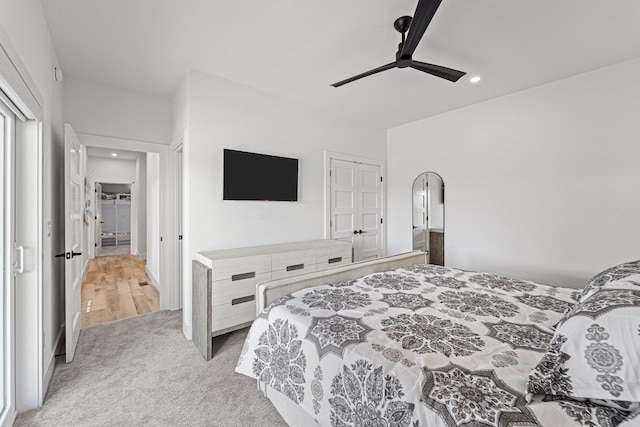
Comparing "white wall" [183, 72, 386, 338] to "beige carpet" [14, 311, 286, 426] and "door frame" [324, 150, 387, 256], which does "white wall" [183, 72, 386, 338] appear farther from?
"beige carpet" [14, 311, 286, 426]

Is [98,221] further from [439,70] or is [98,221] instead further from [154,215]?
[439,70]

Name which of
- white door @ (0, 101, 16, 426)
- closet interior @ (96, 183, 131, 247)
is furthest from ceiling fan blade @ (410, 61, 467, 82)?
closet interior @ (96, 183, 131, 247)

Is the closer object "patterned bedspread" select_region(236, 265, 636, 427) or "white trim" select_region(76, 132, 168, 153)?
"patterned bedspread" select_region(236, 265, 636, 427)

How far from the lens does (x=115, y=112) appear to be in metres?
3.01

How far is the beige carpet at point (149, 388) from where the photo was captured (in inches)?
65.1

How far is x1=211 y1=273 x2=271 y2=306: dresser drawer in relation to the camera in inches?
92.7

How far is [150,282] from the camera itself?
4.48 m

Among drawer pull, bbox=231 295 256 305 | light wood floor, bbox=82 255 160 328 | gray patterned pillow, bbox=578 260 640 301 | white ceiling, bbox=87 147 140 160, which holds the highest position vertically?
white ceiling, bbox=87 147 140 160

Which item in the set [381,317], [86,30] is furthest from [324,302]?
[86,30]

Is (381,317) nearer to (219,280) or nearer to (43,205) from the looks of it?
(219,280)

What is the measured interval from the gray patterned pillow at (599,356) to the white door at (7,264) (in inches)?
101

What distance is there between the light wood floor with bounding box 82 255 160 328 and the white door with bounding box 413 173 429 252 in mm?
3682

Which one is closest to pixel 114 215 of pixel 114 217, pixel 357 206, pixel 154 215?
pixel 114 217

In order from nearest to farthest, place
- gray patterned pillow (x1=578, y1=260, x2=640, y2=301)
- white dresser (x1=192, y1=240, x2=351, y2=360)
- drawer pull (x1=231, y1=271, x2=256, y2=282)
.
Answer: gray patterned pillow (x1=578, y1=260, x2=640, y2=301) < white dresser (x1=192, y1=240, x2=351, y2=360) < drawer pull (x1=231, y1=271, x2=256, y2=282)
